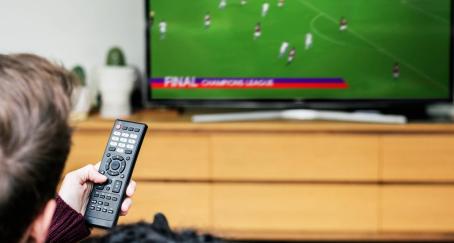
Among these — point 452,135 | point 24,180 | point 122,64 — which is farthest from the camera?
point 122,64

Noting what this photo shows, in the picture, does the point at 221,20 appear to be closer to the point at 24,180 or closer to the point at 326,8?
the point at 326,8

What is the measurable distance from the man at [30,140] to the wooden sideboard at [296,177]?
208 centimetres

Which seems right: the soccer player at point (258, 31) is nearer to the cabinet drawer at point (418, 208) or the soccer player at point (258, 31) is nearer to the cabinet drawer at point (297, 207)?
the cabinet drawer at point (297, 207)

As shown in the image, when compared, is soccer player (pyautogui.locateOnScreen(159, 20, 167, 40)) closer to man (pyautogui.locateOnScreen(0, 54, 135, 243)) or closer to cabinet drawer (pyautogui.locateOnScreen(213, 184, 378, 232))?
cabinet drawer (pyautogui.locateOnScreen(213, 184, 378, 232))

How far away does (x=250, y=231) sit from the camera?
297 cm

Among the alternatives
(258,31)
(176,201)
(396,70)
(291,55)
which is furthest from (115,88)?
(396,70)

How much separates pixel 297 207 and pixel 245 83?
0.58 metres

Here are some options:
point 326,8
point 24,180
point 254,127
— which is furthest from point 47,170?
point 326,8

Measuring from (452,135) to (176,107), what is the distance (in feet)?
3.97

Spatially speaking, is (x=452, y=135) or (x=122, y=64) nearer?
(x=452, y=135)

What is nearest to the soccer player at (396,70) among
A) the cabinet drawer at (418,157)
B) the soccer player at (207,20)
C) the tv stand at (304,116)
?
the tv stand at (304,116)

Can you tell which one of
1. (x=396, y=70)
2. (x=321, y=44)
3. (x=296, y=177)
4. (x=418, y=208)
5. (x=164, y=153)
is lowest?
(x=418, y=208)

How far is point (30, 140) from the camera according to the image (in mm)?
750

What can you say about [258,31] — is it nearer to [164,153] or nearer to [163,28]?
[163,28]
